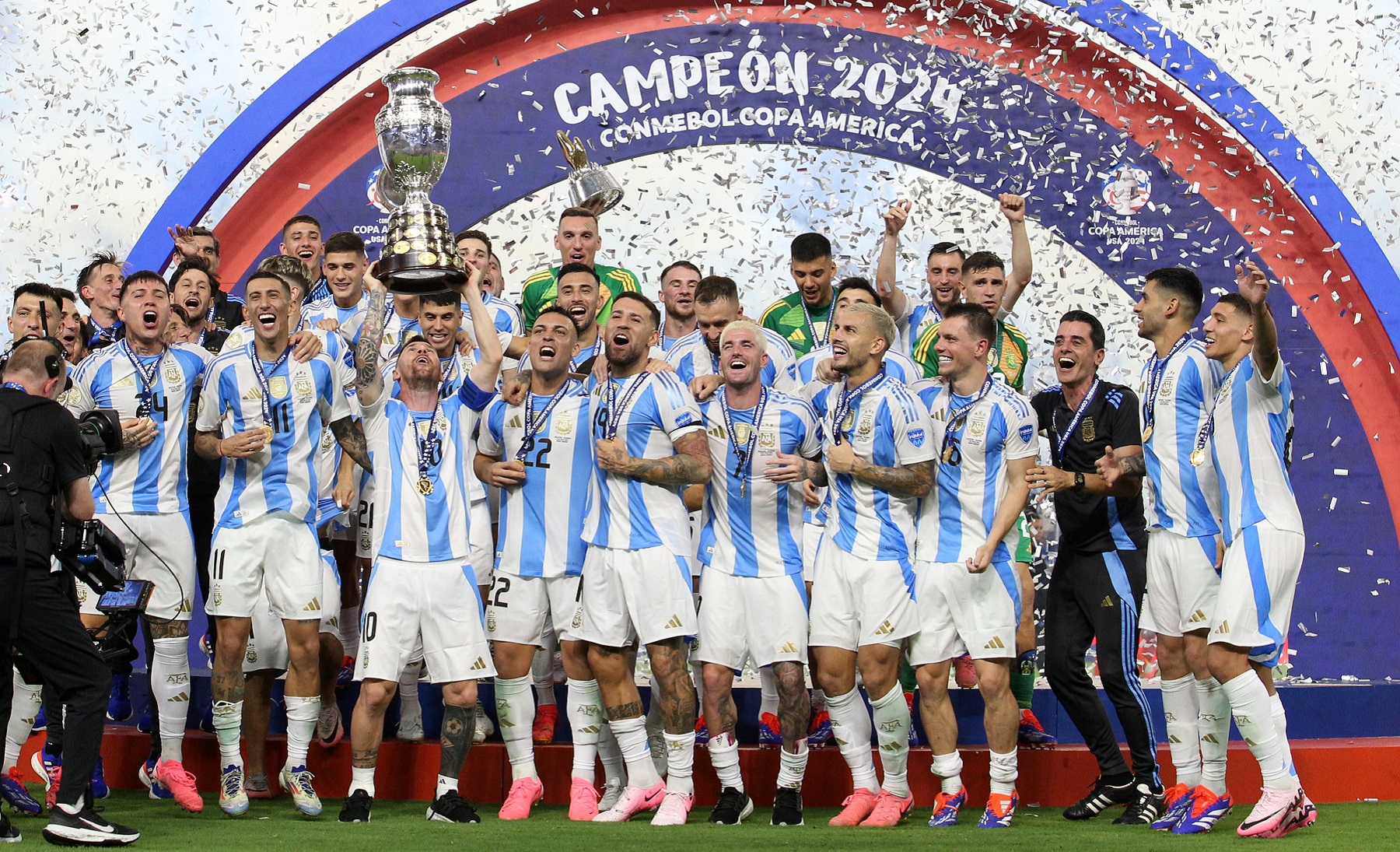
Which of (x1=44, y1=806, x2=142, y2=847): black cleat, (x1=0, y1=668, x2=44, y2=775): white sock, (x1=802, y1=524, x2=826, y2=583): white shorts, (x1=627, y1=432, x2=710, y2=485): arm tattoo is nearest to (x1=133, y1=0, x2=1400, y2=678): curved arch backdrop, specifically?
(x1=802, y1=524, x2=826, y2=583): white shorts

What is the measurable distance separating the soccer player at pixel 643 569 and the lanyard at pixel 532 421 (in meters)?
0.24

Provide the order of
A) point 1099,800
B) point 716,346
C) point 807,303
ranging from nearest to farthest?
1. point 1099,800
2. point 716,346
3. point 807,303

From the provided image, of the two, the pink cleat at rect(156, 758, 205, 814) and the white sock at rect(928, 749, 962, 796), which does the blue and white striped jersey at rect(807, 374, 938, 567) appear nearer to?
the white sock at rect(928, 749, 962, 796)

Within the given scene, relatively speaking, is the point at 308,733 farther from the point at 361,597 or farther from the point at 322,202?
the point at 322,202

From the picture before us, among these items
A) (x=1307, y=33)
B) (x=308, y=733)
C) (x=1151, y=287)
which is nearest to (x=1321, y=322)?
(x=1307, y=33)

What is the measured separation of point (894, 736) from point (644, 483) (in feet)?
4.42

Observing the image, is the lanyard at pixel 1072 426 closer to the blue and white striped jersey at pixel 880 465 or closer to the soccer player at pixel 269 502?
the blue and white striped jersey at pixel 880 465

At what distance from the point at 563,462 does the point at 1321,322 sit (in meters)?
4.52

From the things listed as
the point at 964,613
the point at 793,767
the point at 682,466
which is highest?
the point at 682,466

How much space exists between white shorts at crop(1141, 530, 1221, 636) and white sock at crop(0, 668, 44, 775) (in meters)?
4.40

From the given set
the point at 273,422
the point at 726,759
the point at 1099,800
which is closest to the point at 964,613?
the point at 1099,800

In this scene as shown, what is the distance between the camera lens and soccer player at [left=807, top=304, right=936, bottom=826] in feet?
17.8

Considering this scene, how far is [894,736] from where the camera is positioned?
5.48 metres

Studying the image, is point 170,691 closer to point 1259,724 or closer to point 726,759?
point 726,759
